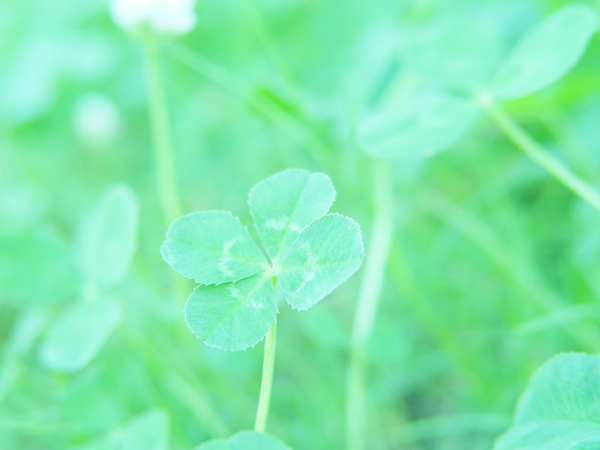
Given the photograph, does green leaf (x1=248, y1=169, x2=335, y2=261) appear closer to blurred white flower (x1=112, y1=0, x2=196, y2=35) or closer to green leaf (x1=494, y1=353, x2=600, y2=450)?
Result: green leaf (x1=494, y1=353, x2=600, y2=450)

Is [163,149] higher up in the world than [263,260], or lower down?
higher up

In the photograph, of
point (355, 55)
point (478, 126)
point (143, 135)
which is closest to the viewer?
point (478, 126)

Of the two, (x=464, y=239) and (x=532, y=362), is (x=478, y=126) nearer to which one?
(x=464, y=239)

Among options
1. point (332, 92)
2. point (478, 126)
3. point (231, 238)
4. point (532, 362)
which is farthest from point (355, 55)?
point (231, 238)

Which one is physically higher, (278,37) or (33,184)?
(278,37)

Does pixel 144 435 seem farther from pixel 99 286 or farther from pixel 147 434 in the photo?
pixel 99 286

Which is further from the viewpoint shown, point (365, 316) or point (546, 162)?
point (365, 316)

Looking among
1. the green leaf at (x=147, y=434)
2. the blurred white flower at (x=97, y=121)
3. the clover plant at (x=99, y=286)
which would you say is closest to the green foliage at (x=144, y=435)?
the green leaf at (x=147, y=434)

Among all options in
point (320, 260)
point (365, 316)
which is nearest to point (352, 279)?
point (365, 316)
